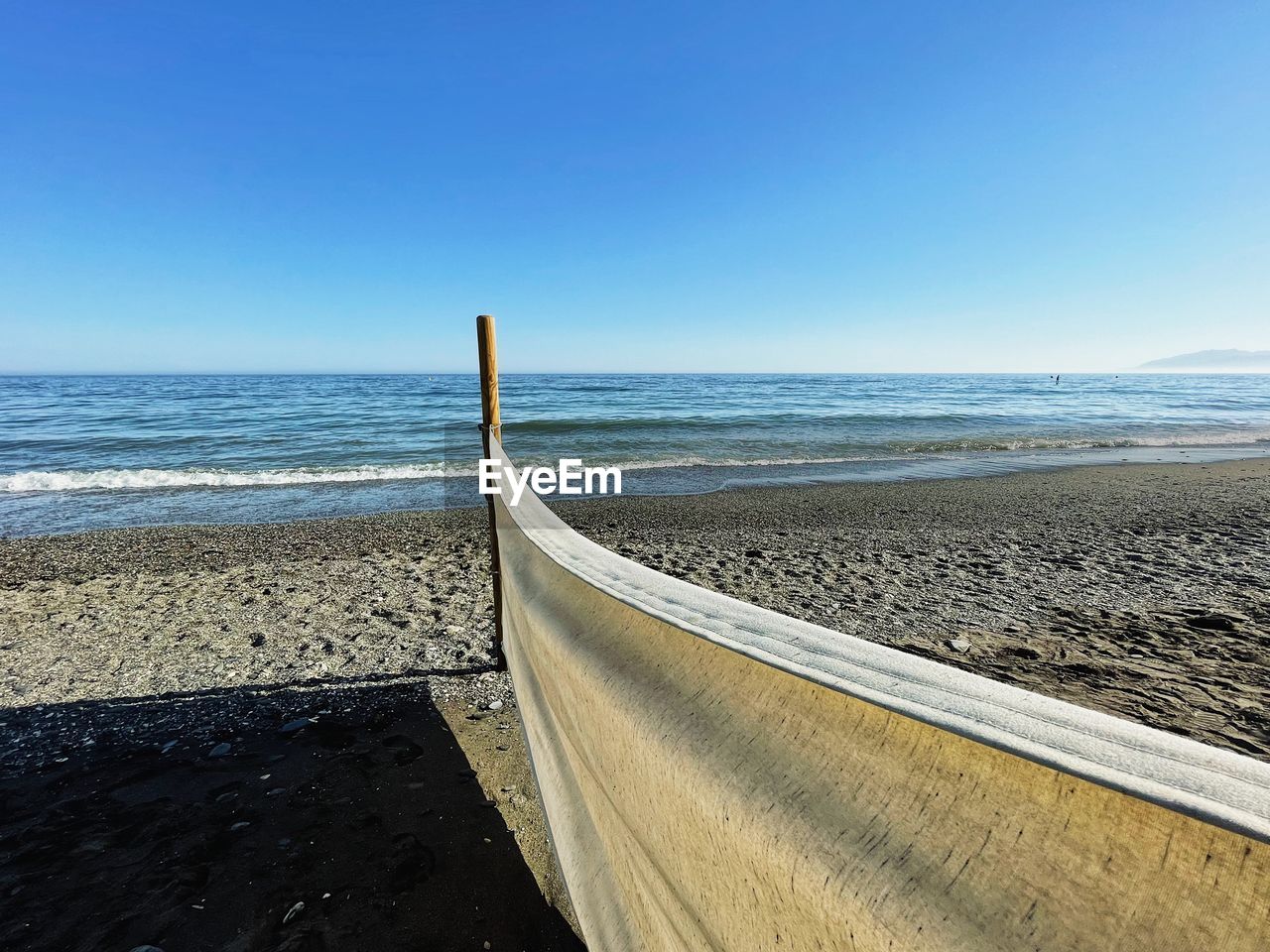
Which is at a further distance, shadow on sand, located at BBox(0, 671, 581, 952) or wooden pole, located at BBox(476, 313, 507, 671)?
wooden pole, located at BBox(476, 313, 507, 671)

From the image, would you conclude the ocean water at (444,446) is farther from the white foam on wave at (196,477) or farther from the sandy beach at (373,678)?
the sandy beach at (373,678)

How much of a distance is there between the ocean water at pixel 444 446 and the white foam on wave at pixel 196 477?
0.05 meters

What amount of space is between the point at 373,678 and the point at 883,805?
12.2ft

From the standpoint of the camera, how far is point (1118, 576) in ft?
16.6

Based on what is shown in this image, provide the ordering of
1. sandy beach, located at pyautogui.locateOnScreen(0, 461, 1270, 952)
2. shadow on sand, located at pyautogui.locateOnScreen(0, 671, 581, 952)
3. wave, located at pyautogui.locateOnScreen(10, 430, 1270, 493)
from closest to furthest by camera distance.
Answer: shadow on sand, located at pyautogui.locateOnScreen(0, 671, 581, 952)
sandy beach, located at pyautogui.locateOnScreen(0, 461, 1270, 952)
wave, located at pyautogui.locateOnScreen(10, 430, 1270, 493)

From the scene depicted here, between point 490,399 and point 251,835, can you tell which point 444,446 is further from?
point 251,835

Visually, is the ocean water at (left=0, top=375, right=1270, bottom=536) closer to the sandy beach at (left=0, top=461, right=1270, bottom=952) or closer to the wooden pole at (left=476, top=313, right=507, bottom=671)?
the sandy beach at (left=0, top=461, right=1270, bottom=952)

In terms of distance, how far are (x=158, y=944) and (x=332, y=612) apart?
9.56 ft

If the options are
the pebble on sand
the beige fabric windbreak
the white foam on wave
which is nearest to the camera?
the beige fabric windbreak

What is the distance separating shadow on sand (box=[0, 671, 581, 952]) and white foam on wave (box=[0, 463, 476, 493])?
27.2 feet

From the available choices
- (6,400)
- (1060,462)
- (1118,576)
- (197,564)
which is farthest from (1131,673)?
(6,400)

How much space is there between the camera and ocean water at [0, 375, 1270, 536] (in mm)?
9414

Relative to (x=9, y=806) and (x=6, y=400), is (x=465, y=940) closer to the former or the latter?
(x=9, y=806)

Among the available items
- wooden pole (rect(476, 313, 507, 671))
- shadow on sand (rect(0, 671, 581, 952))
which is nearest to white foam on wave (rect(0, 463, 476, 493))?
wooden pole (rect(476, 313, 507, 671))
